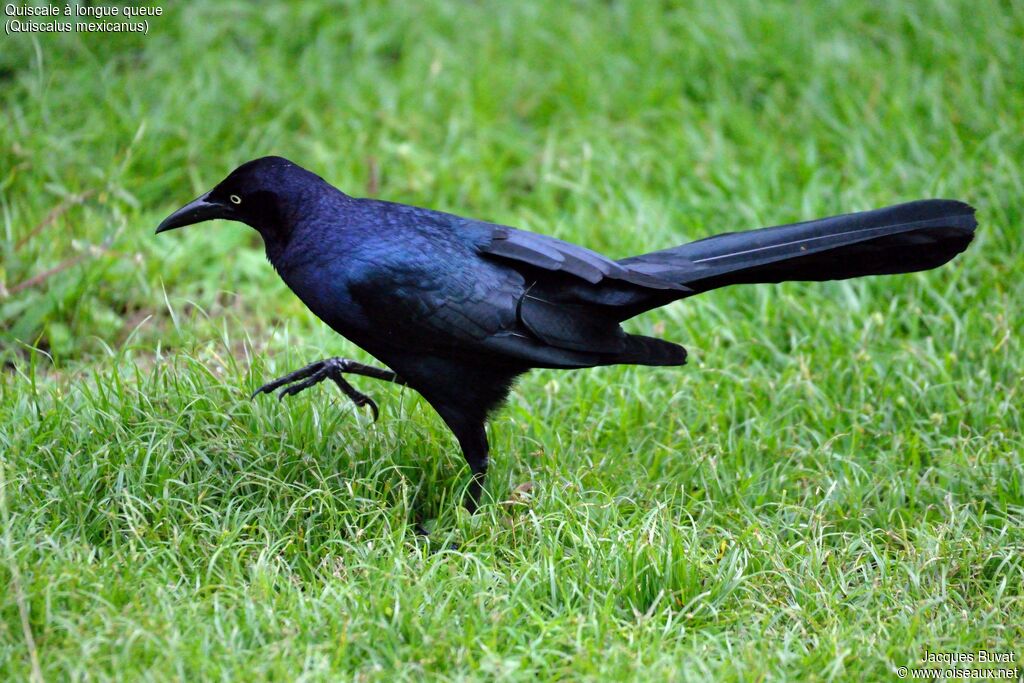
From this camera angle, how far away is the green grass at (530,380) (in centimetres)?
307

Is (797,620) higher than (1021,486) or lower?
lower

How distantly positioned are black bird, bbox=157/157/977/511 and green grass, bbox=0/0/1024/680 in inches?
14.9

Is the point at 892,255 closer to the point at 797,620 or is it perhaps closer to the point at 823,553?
the point at 823,553

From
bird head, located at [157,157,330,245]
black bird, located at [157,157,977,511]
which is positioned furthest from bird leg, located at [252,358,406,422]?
bird head, located at [157,157,330,245]

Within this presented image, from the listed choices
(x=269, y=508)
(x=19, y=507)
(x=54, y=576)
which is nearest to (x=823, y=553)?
(x=269, y=508)

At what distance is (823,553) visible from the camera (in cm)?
352

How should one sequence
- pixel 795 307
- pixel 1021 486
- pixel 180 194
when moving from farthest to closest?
pixel 180 194
pixel 795 307
pixel 1021 486

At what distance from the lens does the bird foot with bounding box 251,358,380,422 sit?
3791mm

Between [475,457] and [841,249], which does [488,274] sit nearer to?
[475,457]

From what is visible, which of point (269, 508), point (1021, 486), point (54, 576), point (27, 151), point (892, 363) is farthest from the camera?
point (27, 151)

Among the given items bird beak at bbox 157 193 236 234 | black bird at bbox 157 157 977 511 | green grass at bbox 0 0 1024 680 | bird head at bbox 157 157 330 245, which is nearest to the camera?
green grass at bbox 0 0 1024 680

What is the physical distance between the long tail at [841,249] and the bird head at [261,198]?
1.24 m

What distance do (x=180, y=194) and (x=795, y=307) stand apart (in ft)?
10.7

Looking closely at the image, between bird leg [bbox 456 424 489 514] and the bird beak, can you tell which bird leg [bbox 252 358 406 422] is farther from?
the bird beak
